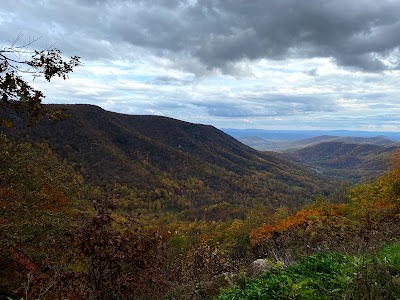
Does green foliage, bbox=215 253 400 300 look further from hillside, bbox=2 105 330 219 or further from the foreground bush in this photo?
hillside, bbox=2 105 330 219

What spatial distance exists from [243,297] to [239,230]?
41.0 meters

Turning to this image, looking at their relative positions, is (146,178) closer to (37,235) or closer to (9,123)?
(37,235)

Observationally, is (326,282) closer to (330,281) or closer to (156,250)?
(330,281)

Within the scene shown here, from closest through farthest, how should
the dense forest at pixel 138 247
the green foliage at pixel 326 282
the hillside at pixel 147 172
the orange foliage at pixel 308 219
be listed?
1. the green foliage at pixel 326 282
2. the dense forest at pixel 138 247
3. the orange foliage at pixel 308 219
4. the hillside at pixel 147 172

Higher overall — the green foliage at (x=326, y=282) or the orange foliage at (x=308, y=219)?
the green foliage at (x=326, y=282)

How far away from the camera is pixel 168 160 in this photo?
577 ft

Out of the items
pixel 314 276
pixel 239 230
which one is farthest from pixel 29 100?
pixel 239 230

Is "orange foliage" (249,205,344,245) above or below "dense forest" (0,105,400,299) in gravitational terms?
below

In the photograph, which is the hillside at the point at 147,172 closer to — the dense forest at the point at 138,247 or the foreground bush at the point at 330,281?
the dense forest at the point at 138,247

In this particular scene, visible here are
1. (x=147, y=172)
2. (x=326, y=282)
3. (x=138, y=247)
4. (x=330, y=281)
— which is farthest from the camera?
(x=147, y=172)

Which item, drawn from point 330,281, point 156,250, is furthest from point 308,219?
point 330,281

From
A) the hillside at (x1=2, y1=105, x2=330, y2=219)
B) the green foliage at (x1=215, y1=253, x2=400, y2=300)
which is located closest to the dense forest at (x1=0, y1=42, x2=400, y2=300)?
the green foliage at (x1=215, y1=253, x2=400, y2=300)

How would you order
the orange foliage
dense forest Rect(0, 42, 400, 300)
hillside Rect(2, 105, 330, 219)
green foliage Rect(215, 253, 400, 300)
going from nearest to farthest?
1. green foliage Rect(215, 253, 400, 300)
2. dense forest Rect(0, 42, 400, 300)
3. the orange foliage
4. hillside Rect(2, 105, 330, 219)

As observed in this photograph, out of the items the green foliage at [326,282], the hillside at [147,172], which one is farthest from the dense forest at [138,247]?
the hillside at [147,172]
